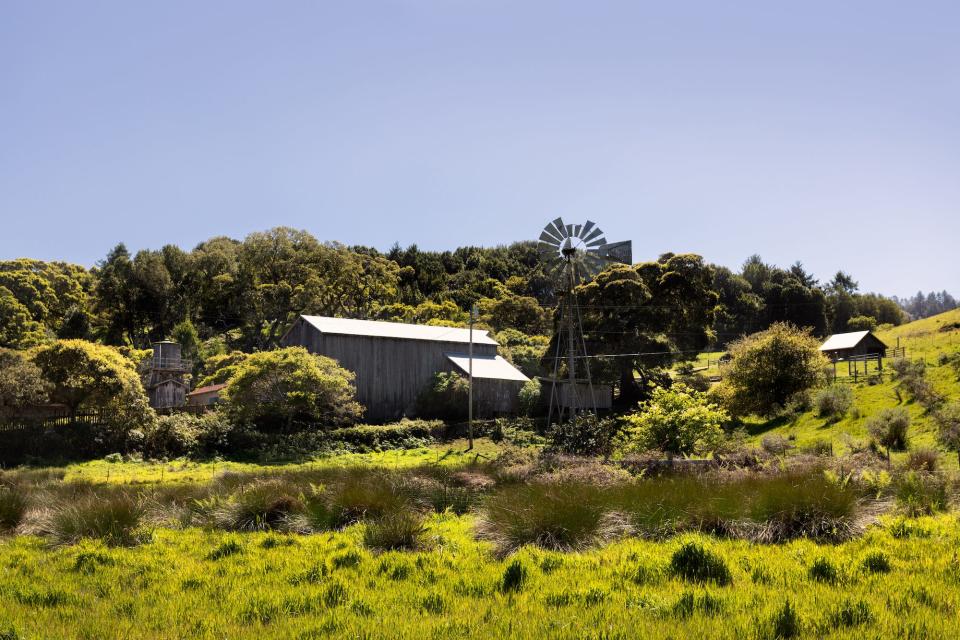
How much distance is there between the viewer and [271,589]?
26.8 feet

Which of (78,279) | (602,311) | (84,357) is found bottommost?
(84,357)

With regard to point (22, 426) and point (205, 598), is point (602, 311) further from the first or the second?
point (205, 598)

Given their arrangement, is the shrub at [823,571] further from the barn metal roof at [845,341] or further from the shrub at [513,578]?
the barn metal roof at [845,341]

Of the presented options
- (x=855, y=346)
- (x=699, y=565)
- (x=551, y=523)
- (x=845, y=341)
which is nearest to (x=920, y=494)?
(x=699, y=565)

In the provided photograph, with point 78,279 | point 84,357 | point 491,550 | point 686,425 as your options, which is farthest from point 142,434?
point 78,279

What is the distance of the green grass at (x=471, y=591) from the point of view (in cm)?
650

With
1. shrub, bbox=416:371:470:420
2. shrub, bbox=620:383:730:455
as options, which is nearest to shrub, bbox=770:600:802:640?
shrub, bbox=620:383:730:455

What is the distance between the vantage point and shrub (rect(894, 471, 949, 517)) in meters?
12.2

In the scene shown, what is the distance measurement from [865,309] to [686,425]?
99798 millimetres

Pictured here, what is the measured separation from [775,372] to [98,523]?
36.7 m

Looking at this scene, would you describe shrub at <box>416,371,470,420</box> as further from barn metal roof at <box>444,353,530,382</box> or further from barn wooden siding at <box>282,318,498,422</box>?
barn metal roof at <box>444,353,530,382</box>

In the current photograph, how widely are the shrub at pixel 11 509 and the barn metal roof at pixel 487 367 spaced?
33.8m

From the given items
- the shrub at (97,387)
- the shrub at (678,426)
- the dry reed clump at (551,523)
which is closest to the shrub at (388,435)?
the shrub at (97,387)

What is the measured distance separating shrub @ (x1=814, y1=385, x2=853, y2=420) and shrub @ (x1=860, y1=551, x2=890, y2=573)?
95.4 feet
